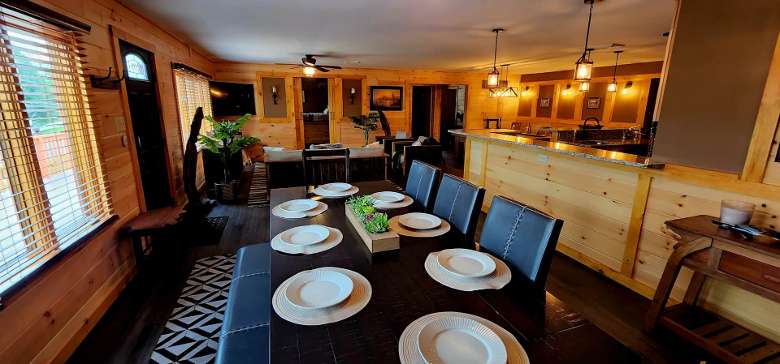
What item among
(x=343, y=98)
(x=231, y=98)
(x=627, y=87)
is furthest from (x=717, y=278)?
(x=231, y=98)

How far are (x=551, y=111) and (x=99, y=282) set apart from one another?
9.25 m

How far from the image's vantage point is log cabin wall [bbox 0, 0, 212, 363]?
1.60m

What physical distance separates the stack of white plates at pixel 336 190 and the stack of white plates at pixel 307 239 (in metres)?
0.61

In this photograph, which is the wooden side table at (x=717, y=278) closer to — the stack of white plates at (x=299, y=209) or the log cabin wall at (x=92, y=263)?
the stack of white plates at (x=299, y=209)

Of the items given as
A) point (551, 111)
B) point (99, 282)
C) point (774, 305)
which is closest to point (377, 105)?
point (551, 111)

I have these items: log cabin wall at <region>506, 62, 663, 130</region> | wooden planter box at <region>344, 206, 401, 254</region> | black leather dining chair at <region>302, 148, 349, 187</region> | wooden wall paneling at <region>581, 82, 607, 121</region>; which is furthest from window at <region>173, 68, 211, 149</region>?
wooden wall paneling at <region>581, 82, 607, 121</region>

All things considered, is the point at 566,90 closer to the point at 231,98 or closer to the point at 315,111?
the point at 315,111

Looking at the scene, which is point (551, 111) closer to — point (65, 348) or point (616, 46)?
point (616, 46)

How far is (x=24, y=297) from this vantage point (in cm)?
158

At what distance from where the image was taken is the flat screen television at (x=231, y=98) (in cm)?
657

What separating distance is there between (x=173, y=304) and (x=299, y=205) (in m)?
1.20

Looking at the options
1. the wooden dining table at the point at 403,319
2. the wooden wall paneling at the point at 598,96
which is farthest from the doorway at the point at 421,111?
the wooden dining table at the point at 403,319

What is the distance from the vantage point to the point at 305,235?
1645mm

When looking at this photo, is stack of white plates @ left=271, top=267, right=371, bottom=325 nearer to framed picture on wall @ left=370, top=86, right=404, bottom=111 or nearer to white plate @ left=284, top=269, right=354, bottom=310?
white plate @ left=284, top=269, right=354, bottom=310
